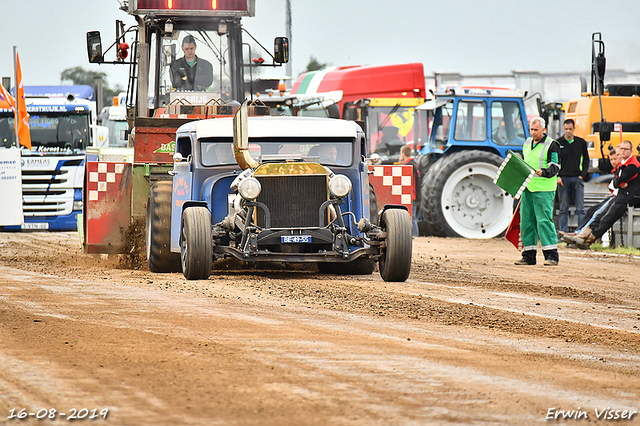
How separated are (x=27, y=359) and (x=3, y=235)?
1455 centimetres

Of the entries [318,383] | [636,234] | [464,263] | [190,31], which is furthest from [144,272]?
[636,234]

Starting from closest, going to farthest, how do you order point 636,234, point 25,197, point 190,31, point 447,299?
1. point 447,299
2. point 190,31
3. point 636,234
4. point 25,197

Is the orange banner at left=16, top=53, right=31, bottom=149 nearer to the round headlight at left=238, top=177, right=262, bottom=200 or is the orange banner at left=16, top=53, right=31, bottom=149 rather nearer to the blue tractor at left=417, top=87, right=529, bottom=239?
the blue tractor at left=417, top=87, right=529, bottom=239

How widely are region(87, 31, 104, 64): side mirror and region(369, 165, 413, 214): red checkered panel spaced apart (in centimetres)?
385

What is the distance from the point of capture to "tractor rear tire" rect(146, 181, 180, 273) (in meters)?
10.9

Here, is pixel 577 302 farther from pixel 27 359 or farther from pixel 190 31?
pixel 190 31

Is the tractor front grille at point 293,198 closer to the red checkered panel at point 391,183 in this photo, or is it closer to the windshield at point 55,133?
the red checkered panel at point 391,183

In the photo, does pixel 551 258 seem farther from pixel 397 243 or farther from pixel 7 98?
pixel 7 98

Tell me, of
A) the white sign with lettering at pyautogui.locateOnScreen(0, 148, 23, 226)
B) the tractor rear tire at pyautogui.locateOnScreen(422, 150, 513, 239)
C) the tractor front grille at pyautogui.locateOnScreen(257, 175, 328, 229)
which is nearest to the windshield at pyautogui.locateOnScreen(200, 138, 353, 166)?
the tractor front grille at pyautogui.locateOnScreen(257, 175, 328, 229)

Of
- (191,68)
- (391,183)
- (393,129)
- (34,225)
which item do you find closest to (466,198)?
(393,129)

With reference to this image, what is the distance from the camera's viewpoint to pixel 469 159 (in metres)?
17.9

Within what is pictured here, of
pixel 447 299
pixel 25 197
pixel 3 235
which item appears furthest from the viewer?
pixel 25 197

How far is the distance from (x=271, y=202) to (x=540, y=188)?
4.21 m

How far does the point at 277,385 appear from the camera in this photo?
5.05 m
